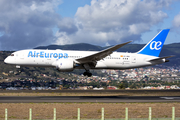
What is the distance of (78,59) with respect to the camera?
36.7 m

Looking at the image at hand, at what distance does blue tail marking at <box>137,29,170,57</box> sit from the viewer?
43.9 meters

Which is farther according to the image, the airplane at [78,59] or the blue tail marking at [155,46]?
the blue tail marking at [155,46]

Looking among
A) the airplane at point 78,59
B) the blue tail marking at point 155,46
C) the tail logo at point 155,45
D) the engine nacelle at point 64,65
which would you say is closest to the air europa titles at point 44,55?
the airplane at point 78,59

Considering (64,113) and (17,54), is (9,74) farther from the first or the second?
(64,113)

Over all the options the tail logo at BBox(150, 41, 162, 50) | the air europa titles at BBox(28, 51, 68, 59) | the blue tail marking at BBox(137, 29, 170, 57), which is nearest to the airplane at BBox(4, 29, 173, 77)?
the air europa titles at BBox(28, 51, 68, 59)

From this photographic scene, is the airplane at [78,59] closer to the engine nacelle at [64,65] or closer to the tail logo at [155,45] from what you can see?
the engine nacelle at [64,65]

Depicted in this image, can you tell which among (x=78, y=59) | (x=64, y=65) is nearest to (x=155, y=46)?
(x=78, y=59)

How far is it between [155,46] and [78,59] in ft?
51.1

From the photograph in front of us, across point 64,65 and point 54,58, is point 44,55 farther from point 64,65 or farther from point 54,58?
point 64,65

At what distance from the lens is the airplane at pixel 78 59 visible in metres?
36.1

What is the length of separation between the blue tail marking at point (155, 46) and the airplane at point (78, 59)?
2.04ft

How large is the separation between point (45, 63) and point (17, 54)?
4.81 m

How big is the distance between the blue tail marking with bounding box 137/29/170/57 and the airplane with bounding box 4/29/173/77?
62cm

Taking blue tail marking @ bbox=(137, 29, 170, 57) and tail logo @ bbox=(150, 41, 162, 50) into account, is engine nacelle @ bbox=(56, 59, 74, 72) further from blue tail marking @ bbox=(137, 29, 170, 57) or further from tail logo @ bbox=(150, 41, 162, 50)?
tail logo @ bbox=(150, 41, 162, 50)
